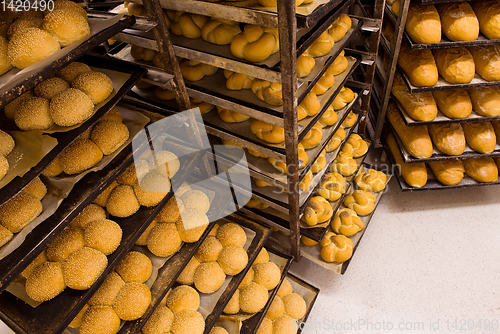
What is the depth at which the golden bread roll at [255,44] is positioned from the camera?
133 cm

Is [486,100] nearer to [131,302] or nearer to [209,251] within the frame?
[209,251]

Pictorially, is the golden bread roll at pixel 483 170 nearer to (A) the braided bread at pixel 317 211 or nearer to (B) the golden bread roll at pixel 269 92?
(A) the braided bread at pixel 317 211

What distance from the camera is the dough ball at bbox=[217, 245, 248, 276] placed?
1.65 meters

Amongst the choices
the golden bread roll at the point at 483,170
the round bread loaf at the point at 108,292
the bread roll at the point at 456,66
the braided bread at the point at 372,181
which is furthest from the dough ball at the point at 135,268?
the golden bread roll at the point at 483,170

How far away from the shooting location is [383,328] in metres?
2.09

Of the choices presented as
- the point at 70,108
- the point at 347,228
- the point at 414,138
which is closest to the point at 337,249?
the point at 347,228

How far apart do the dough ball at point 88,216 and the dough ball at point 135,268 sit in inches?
9.3

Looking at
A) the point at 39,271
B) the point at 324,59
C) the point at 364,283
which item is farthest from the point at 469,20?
the point at 39,271

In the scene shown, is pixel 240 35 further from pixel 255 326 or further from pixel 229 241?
pixel 255 326

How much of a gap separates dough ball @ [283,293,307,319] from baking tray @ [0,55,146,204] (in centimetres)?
162

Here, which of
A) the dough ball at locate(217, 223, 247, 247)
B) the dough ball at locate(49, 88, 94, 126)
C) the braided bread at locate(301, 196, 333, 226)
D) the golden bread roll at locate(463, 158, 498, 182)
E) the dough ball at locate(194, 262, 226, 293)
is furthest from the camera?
the golden bread roll at locate(463, 158, 498, 182)

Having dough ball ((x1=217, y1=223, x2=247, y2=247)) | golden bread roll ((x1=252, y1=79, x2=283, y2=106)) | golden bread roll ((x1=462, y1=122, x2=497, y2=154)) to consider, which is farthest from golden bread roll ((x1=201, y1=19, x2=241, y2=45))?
golden bread roll ((x1=462, y1=122, x2=497, y2=154))

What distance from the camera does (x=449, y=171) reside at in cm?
241

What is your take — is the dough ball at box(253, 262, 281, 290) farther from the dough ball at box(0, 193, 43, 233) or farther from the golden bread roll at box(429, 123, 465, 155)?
the golden bread roll at box(429, 123, 465, 155)
